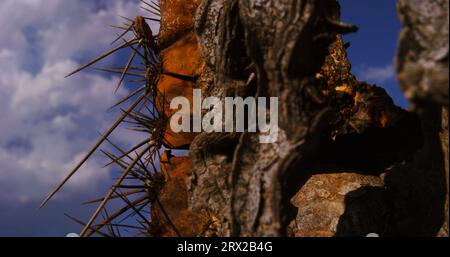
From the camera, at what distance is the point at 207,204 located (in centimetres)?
575

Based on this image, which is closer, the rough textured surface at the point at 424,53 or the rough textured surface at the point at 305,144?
the rough textured surface at the point at 424,53

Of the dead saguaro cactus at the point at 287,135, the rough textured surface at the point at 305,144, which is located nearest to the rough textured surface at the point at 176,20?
the dead saguaro cactus at the point at 287,135

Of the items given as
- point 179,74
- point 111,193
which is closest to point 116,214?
point 111,193

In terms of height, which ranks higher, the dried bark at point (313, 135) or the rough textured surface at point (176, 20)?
the rough textured surface at point (176, 20)

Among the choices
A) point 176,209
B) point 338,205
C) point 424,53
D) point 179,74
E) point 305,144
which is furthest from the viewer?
point 179,74

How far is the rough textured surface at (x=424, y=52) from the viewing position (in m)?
3.92

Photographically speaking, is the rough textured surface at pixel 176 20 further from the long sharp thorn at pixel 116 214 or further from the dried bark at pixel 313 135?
the long sharp thorn at pixel 116 214

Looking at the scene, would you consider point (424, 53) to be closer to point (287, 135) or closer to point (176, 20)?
point (287, 135)

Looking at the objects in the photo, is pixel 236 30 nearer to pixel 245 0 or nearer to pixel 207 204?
pixel 245 0

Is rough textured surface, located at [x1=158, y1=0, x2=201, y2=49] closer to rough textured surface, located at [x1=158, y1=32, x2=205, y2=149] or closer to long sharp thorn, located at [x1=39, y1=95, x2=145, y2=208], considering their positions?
rough textured surface, located at [x1=158, y1=32, x2=205, y2=149]

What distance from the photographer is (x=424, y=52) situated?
3965mm

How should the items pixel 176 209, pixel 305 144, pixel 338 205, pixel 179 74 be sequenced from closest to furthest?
pixel 305 144, pixel 176 209, pixel 338 205, pixel 179 74

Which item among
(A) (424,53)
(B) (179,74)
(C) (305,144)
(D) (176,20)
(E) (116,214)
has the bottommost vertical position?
(E) (116,214)
